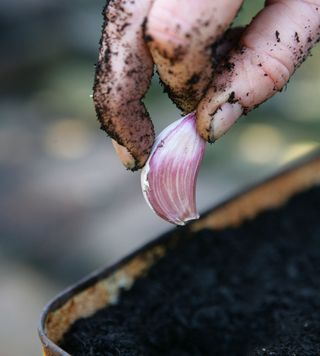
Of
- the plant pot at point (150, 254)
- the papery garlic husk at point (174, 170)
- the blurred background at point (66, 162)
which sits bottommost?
the blurred background at point (66, 162)

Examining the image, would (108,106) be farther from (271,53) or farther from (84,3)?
(84,3)

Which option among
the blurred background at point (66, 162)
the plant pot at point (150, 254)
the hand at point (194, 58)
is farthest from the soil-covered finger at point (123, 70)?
the blurred background at point (66, 162)

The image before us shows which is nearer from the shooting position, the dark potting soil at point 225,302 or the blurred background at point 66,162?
the dark potting soil at point 225,302

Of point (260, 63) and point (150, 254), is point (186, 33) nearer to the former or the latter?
point (260, 63)

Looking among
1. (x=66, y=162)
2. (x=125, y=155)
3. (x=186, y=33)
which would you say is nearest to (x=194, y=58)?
(x=186, y=33)

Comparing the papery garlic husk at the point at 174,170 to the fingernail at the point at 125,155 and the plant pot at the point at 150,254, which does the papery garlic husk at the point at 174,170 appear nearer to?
the fingernail at the point at 125,155

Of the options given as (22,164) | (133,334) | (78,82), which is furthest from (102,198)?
(133,334)

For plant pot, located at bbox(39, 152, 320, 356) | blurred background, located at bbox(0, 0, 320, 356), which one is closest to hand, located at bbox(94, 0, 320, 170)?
plant pot, located at bbox(39, 152, 320, 356)
